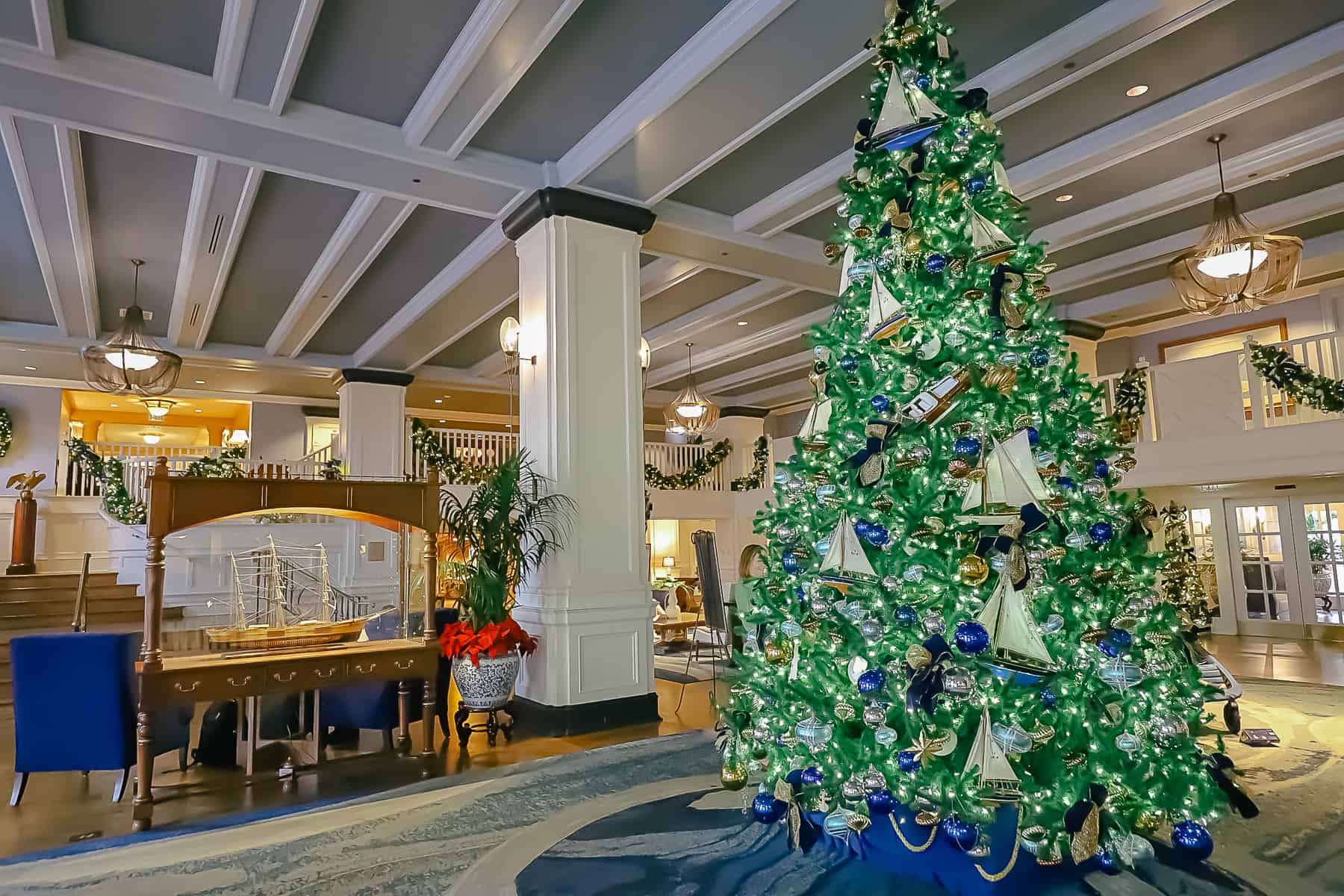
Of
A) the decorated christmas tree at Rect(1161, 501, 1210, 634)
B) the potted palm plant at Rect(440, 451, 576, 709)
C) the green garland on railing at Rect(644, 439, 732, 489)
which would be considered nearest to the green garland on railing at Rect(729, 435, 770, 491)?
the green garland on railing at Rect(644, 439, 732, 489)

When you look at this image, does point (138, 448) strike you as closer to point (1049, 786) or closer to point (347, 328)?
point (347, 328)

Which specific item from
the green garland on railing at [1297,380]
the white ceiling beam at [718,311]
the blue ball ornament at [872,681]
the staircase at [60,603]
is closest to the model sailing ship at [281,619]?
the blue ball ornament at [872,681]

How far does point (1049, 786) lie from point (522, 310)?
466 cm

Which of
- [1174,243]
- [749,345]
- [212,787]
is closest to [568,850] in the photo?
[212,787]

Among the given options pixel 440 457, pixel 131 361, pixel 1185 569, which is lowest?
pixel 1185 569

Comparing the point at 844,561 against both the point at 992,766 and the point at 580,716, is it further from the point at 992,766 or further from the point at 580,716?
the point at 580,716

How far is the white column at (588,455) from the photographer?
17.2 feet

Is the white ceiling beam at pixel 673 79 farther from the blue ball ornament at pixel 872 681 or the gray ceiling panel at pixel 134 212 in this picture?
the blue ball ornament at pixel 872 681

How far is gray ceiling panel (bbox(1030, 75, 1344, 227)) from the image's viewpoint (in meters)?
5.05

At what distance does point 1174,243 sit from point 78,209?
29.9ft

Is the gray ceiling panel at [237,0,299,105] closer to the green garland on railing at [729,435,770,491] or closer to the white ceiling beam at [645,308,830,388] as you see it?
the white ceiling beam at [645,308,830,388]

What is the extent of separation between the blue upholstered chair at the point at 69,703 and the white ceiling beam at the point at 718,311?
6.20m

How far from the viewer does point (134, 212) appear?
20.8 ft

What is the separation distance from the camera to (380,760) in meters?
4.50
